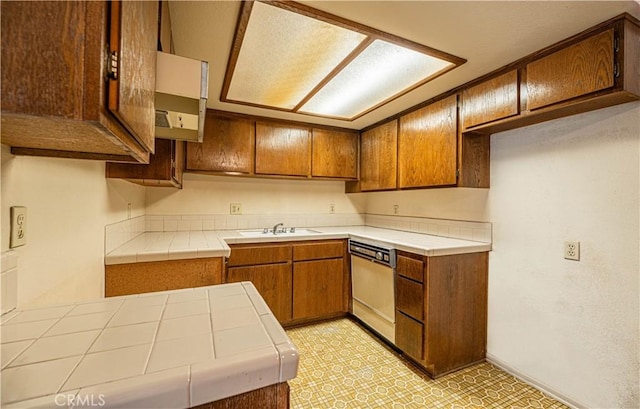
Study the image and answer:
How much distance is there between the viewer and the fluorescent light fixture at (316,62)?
1330mm

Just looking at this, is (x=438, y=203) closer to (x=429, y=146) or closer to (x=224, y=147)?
(x=429, y=146)

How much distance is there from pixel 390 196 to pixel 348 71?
1741 mm

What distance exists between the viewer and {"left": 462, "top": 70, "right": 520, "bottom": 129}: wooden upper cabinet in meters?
1.71

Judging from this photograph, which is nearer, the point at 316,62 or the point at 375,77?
the point at 316,62

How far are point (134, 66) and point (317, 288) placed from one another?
7.96ft

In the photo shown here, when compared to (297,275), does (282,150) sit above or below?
above

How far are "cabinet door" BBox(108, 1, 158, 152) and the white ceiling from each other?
1.98 ft

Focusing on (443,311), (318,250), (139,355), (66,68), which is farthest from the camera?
(318,250)

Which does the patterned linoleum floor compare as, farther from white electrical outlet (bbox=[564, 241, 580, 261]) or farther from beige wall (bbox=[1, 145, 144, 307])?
beige wall (bbox=[1, 145, 144, 307])

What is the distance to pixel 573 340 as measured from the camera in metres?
1.63

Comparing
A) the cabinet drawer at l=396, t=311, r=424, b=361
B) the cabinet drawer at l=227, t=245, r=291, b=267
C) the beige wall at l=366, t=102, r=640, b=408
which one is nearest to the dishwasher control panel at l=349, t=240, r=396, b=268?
the cabinet drawer at l=396, t=311, r=424, b=361

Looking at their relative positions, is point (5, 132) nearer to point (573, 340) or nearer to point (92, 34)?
point (92, 34)

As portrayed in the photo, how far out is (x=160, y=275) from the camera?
1.71m

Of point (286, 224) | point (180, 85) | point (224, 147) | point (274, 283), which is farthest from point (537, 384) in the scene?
point (224, 147)
